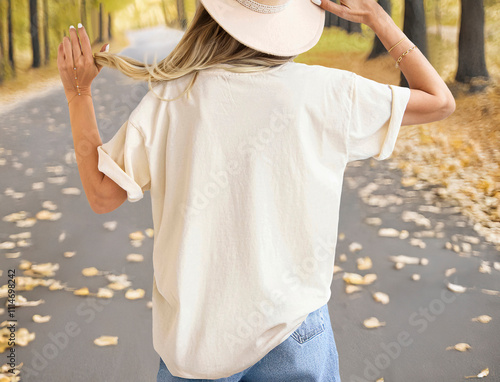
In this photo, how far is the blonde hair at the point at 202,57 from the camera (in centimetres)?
90

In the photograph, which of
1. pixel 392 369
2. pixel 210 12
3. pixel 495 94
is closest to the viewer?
pixel 210 12

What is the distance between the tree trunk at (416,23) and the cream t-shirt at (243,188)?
4.56m

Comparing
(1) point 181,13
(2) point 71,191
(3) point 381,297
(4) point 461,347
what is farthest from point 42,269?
(1) point 181,13

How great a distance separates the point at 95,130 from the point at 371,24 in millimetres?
591

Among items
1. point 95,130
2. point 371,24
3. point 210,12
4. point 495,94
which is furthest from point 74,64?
point 495,94

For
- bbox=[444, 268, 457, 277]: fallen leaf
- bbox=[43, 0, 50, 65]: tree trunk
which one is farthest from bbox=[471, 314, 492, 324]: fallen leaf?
bbox=[43, 0, 50, 65]: tree trunk

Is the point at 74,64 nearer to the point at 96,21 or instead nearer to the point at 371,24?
the point at 371,24

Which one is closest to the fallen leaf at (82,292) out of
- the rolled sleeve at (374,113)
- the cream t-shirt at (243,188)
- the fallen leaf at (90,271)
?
the fallen leaf at (90,271)

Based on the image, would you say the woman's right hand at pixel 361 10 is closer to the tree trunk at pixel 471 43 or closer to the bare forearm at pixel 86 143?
the bare forearm at pixel 86 143

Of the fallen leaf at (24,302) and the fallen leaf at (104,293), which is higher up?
the fallen leaf at (104,293)

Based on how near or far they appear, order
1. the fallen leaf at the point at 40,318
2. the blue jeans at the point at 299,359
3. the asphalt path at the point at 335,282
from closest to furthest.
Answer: the blue jeans at the point at 299,359, the asphalt path at the point at 335,282, the fallen leaf at the point at 40,318

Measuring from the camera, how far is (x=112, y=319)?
2904 mm

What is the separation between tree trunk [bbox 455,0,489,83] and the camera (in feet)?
16.5

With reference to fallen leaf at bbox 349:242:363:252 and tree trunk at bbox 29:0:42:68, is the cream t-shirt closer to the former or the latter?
fallen leaf at bbox 349:242:363:252
